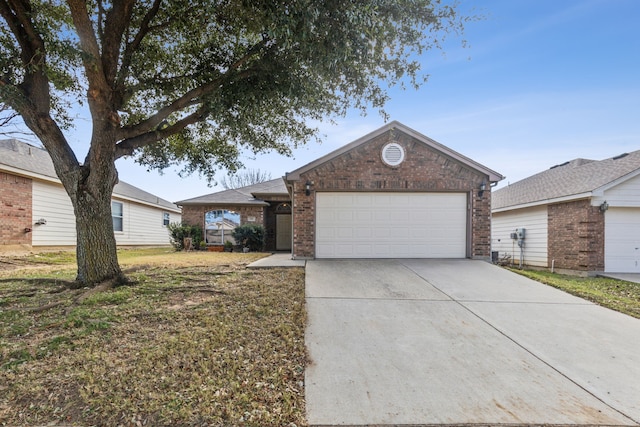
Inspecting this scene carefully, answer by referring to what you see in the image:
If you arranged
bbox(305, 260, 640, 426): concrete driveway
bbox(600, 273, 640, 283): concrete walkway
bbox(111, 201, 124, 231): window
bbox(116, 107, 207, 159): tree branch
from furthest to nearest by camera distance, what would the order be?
bbox(111, 201, 124, 231): window
bbox(600, 273, 640, 283): concrete walkway
bbox(116, 107, 207, 159): tree branch
bbox(305, 260, 640, 426): concrete driveway

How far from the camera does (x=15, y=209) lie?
35.0 feet

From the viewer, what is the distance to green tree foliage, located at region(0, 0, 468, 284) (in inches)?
194

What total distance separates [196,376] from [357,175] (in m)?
7.48

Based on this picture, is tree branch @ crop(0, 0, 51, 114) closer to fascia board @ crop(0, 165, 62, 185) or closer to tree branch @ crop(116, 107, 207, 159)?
tree branch @ crop(116, 107, 207, 159)

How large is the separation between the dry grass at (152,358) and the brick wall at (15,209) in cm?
698

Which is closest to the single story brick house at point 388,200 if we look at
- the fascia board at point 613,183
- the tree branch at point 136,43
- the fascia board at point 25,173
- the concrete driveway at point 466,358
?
the concrete driveway at point 466,358

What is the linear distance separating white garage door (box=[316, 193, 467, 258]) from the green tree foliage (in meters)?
3.19

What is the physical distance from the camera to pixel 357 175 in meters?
9.36

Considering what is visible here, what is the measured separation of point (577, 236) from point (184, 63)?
13237 millimetres

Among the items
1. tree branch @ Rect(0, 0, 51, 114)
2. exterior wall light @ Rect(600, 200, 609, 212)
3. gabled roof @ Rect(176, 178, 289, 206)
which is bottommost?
exterior wall light @ Rect(600, 200, 609, 212)

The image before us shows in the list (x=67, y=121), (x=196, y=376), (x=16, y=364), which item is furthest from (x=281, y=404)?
(x=67, y=121)

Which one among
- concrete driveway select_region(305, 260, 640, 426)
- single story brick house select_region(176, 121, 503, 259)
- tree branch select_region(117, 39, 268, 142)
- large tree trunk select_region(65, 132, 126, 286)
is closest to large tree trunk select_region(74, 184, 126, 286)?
large tree trunk select_region(65, 132, 126, 286)

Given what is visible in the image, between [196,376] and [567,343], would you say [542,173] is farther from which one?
[196,376]

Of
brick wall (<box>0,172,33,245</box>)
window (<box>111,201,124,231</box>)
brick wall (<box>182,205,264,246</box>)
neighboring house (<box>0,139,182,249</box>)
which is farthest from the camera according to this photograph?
window (<box>111,201,124,231</box>)
